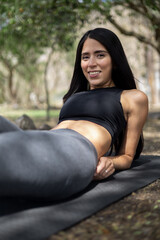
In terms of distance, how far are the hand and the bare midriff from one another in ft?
0.15

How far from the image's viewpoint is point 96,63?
8.37 feet

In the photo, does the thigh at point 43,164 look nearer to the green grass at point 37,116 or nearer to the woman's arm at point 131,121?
the woman's arm at point 131,121

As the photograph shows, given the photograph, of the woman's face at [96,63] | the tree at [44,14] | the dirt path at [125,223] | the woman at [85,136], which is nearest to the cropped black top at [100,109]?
the woman at [85,136]

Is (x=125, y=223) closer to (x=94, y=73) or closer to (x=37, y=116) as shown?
(x=94, y=73)

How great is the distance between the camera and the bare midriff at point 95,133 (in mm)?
2105

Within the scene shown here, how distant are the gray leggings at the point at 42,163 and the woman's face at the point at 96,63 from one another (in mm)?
843

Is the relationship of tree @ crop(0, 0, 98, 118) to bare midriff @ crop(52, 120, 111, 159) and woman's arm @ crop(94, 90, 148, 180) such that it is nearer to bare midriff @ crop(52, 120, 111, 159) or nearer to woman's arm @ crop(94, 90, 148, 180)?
woman's arm @ crop(94, 90, 148, 180)

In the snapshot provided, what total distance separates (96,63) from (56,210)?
1.28 m

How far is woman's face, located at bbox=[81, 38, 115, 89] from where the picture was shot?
2.55m

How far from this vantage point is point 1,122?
5.56ft

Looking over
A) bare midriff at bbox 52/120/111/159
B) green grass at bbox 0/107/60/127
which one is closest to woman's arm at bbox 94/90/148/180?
bare midriff at bbox 52/120/111/159

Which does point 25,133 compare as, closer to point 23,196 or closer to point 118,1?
point 23,196

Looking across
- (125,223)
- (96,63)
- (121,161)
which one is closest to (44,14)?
(96,63)

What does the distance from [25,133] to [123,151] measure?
1063mm
